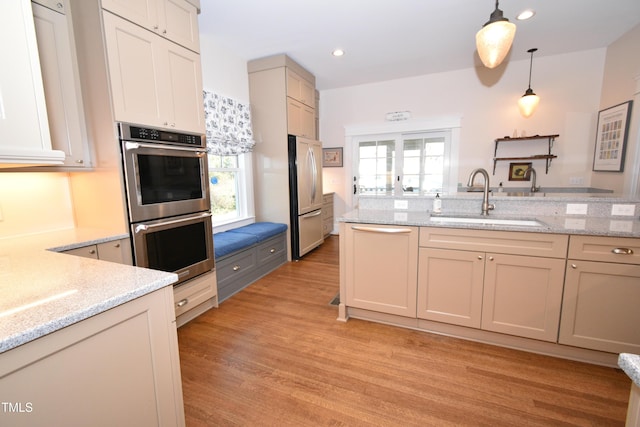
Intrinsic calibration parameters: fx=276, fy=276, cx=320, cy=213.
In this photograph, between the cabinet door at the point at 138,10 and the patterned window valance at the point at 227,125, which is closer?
the cabinet door at the point at 138,10

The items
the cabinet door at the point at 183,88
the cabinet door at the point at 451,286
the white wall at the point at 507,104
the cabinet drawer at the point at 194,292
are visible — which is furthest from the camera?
the white wall at the point at 507,104

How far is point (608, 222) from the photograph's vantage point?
1.88 meters

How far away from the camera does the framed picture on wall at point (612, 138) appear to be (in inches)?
129

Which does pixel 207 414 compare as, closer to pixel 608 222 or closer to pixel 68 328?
pixel 68 328

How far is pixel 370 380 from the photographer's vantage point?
173cm

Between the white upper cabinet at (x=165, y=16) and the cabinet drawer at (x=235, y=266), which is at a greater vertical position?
the white upper cabinet at (x=165, y=16)

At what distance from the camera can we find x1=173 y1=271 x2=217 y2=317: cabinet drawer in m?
2.23

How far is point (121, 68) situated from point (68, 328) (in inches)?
68.3

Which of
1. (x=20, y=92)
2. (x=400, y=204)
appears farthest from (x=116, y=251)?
(x=400, y=204)

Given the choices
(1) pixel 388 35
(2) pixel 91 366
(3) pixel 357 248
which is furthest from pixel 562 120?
(2) pixel 91 366

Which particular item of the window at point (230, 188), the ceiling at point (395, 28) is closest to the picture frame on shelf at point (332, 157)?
the ceiling at point (395, 28)

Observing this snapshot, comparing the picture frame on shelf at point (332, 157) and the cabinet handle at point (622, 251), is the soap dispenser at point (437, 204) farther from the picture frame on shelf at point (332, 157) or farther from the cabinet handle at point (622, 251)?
the picture frame on shelf at point (332, 157)

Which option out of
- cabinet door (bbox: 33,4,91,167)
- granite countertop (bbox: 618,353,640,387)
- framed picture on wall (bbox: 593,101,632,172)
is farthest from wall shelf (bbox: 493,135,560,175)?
cabinet door (bbox: 33,4,91,167)

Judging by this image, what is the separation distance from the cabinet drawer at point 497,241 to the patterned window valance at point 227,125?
2.45m
